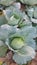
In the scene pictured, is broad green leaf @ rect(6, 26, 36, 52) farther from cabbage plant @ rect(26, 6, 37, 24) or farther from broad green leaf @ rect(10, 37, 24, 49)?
cabbage plant @ rect(26, 6, 37, 24)

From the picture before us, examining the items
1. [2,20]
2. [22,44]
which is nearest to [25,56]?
[22,44]

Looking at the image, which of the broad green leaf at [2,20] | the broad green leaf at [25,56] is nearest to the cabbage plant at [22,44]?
the broad green leaf at [25,56]

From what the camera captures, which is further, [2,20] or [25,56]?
[2,20]

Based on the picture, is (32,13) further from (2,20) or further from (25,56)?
(25,56)

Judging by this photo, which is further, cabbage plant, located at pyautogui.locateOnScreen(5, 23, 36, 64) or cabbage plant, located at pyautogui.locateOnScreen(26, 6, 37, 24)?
cabbage plant, located at pyautogui.locateOnScreen(26, 6, 37, 24)

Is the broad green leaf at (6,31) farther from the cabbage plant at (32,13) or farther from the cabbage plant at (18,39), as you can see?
the cabbage plant at (32,13)

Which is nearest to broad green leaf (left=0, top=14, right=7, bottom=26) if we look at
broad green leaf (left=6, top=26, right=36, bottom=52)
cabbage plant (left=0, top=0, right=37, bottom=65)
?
cabbage plant (left=0, top=0, right=37, bottom=65)

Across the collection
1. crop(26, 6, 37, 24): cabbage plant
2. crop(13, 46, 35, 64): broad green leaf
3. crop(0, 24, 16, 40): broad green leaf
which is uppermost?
crop(26, 6, 37, 24): cabbage plant

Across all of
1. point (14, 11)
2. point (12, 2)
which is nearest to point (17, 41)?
point (14, 11)

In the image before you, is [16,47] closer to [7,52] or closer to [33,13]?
[7,52]

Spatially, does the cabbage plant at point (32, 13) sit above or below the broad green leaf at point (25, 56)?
above

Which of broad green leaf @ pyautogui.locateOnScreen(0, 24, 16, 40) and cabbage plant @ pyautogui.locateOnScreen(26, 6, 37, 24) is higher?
cabbage plant @ pyautogui.locateOnScreen(26, 6, 37, 24)
